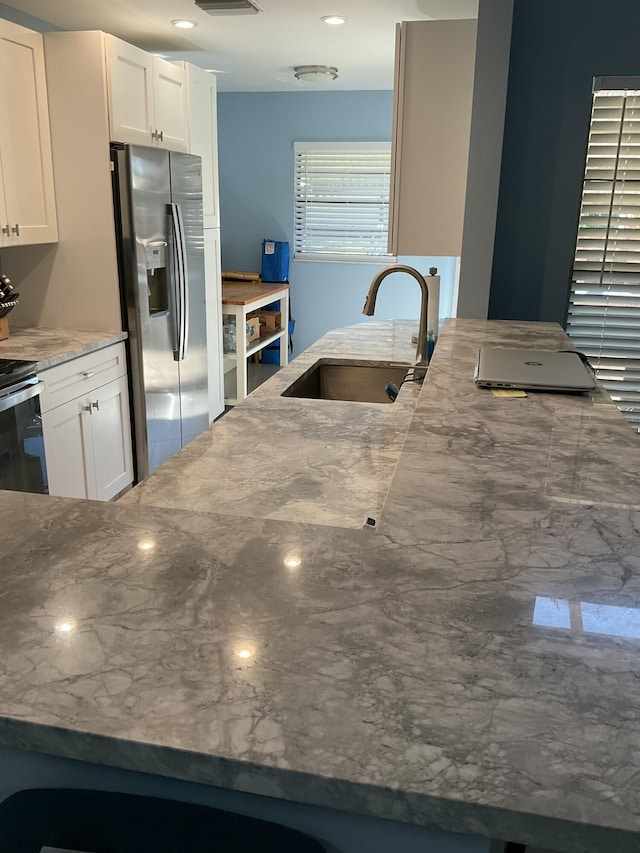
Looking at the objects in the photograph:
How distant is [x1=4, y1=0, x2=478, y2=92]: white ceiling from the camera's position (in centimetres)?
339

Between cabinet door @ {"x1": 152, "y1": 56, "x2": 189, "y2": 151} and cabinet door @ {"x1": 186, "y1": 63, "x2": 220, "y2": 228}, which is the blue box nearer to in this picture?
cabinet door @ {"x1": 186, "y1": 63, "x2": 220, "y2": 228}

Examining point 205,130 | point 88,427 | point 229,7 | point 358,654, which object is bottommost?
point 88,427

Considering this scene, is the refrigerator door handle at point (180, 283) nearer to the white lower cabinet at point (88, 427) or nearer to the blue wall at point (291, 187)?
the white lower cabinet at point (88, 427)

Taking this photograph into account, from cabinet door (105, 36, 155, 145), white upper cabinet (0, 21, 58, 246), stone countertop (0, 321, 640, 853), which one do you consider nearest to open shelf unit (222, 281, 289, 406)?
cabinet door (105, 36, 155, 145)

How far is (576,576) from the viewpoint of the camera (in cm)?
77

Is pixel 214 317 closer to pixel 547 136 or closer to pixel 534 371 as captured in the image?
pixel 547 136

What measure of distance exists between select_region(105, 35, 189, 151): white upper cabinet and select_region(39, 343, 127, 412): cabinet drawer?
1.02 metres

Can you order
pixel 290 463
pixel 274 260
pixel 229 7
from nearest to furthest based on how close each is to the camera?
pixel 290 463, pixel 229 7, pixel 274 260

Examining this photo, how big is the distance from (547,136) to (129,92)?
6.59 ft

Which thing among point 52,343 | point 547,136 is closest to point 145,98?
point 52,343

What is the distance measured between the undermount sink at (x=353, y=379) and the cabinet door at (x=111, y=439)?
3.77 feet

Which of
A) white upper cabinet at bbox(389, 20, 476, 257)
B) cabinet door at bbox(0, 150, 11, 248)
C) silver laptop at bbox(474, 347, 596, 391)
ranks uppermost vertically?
white upper cabinet at bbox(389, 20, 476, 257)

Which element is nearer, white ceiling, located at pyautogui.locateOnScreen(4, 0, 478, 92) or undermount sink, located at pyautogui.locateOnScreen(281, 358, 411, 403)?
undermount sink, located at pyautogui.locateOnScreen(281, 358, 411, 403)

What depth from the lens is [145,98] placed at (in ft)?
11.8
